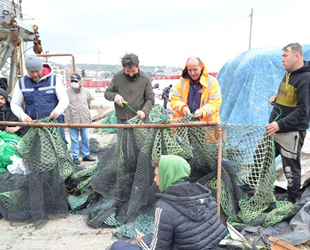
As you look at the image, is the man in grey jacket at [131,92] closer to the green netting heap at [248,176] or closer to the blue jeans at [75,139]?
the green netting heap at [248,176]

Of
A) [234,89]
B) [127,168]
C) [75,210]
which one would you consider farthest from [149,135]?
[234,89]

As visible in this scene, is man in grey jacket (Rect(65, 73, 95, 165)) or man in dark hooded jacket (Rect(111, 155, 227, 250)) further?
man in grey jacket (Rect(65, 73, 95, 165))

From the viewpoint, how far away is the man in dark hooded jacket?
67.8 inches

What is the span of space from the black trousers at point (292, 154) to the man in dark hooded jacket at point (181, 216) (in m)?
1.66

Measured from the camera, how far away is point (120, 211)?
10.4 ft

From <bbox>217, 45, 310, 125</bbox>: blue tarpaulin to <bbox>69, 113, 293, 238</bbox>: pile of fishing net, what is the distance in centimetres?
258

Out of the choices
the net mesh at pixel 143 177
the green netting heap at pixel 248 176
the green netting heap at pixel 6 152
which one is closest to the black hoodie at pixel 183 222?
A: the net mesh at pixel 143 177

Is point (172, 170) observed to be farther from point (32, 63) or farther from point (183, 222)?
point (32, 63)

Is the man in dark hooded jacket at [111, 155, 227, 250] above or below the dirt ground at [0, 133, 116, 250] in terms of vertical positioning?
above

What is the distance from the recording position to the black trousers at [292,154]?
3028 mm

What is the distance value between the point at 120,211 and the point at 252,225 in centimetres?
149

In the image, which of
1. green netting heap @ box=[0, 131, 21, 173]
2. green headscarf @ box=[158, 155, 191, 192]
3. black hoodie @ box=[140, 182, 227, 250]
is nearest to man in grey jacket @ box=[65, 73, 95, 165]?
green netting heap @ box=[0, 131, 21, 173]

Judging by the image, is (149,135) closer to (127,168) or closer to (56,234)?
(127,168)

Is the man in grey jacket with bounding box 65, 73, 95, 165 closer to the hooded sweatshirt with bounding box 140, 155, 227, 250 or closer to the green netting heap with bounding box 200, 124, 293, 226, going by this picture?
the green netting heap with bounding box 200, 124, 293, 226
